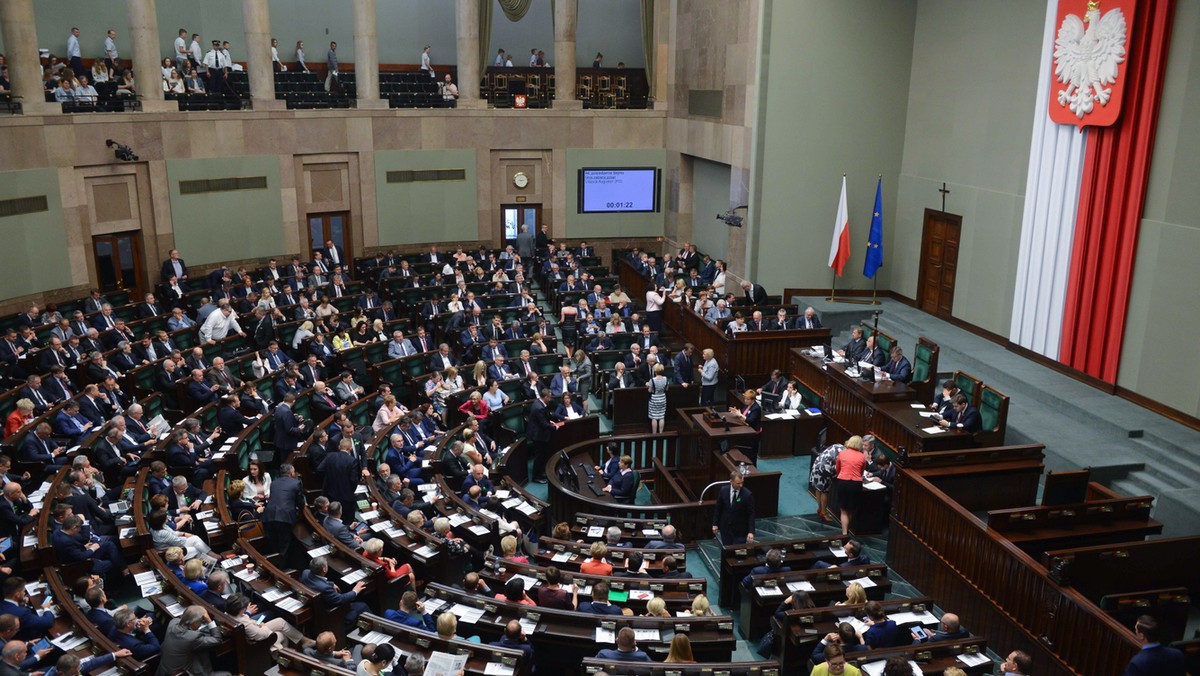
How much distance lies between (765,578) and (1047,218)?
8778 millimetres

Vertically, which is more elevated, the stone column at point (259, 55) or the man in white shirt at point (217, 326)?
the stone column at point (259, 55)

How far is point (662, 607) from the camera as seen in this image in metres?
7.97

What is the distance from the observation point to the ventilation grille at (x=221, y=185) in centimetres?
2027

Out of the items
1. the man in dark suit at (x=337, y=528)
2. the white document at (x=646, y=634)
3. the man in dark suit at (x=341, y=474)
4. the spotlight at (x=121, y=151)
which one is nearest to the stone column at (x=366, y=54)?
the spotlight at (x=121, y=151)

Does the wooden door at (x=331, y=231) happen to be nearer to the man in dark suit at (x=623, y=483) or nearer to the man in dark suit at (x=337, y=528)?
the man in dark suit at (x=623, y=483)

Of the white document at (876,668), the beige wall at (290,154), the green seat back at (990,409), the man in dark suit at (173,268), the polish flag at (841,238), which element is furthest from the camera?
the man in dark suit at (173,268)

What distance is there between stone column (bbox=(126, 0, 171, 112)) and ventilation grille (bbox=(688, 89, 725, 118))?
11.5 metres

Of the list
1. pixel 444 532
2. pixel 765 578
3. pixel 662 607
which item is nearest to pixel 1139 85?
pixel 765 578

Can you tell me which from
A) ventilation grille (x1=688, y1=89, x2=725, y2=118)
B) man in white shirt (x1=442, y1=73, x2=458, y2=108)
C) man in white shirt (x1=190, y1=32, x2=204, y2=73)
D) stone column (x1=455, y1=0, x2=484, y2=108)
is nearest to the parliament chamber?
stone column (x1=455, y1=0, x2=484, y2=108)

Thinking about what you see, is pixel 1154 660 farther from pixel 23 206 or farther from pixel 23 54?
pixel 23 54

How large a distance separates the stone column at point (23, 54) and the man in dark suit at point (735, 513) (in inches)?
595

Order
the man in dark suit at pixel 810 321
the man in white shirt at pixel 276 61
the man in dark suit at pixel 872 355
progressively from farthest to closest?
the man in white shirt at pixel 276 61 < the man in dark suit at pixel 810 321 < the man in dark suit at pixel 872 355

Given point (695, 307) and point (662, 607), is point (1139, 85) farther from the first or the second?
point (662, 607)

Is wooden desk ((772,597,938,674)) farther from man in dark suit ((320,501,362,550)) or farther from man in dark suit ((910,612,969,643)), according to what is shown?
man in dark suit ((320,501,362,550))
